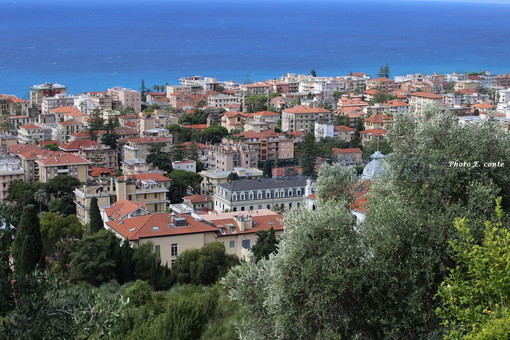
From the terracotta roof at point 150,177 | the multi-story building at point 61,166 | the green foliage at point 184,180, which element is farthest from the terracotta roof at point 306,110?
the terracotta roof at point 150,177

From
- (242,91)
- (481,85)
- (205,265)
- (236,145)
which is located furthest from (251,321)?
(481,85)

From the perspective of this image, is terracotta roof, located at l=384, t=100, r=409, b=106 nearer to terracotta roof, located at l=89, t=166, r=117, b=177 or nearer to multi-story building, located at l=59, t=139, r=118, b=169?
multi-story building, located at l=59, t=139, r=118, b=169

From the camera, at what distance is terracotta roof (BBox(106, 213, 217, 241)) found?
19312mm

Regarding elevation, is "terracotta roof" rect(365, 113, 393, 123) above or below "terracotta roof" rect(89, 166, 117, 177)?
above

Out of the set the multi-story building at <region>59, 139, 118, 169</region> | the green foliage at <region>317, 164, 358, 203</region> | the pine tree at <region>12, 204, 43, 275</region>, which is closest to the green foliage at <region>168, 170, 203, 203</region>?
the multi-story building at <region>59, 139, 118, 169</region>

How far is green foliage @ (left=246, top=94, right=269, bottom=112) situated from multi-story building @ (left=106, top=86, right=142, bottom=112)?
744 centimetres

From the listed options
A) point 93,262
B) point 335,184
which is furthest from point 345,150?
point 335,184

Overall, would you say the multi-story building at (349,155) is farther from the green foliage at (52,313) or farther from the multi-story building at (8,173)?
the green foliage at (52,313)

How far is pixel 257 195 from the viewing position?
28484 mm

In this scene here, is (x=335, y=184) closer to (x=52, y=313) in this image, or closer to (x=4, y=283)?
(x=52, y=313)

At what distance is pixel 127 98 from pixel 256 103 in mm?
8679

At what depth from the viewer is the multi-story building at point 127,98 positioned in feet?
179

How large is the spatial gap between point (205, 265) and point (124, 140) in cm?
2336

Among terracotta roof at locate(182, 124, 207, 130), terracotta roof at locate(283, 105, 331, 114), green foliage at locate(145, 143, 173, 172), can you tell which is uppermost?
terracotta roof at locate(283, 105, 331, 114)
